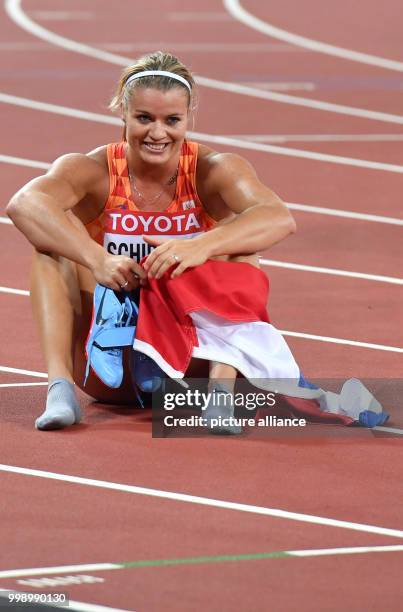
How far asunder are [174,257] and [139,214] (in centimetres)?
38

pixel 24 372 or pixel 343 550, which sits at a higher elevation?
pixel 24 372

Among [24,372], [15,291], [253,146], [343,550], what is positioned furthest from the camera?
[253,146]

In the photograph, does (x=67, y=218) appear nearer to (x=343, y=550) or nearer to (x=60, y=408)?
(x=60, y=408)

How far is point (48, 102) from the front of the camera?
10.9 m

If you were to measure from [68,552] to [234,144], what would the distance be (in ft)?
19.8

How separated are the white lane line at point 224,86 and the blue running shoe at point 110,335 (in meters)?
5.75

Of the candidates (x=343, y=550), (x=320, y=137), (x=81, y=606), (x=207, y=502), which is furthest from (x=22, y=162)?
(x=81, y=606)

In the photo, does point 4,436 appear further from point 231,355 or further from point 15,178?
point 15,178

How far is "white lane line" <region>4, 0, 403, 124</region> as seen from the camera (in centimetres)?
1060

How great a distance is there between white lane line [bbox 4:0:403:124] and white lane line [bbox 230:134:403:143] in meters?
0.49

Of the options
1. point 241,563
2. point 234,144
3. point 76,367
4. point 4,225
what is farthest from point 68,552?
point 234,144

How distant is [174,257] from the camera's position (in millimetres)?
4883

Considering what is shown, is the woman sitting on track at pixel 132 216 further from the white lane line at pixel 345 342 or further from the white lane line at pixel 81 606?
the white lane line at pixel 81 606

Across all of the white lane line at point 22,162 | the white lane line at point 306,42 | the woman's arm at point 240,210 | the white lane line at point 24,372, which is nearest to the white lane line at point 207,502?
the woman's arm at point 240,210
